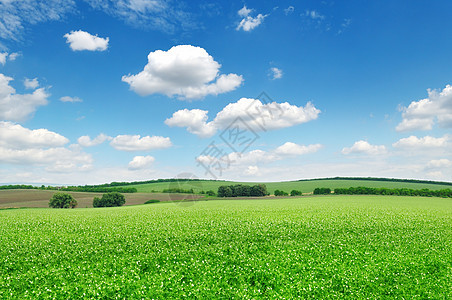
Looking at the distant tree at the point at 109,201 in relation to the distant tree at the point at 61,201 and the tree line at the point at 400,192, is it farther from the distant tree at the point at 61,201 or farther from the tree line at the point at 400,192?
the tree line at the point at 400,192

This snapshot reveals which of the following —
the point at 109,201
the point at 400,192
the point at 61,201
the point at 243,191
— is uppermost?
the point at 243,191

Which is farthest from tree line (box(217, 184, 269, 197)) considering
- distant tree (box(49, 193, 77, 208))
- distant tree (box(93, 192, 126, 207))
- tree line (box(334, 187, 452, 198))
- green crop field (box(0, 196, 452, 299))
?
green crop field (box(0, 196, 452, 299))

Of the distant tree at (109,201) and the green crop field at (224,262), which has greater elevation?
the green crop field at (224,262)

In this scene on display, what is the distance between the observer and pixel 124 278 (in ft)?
38.2

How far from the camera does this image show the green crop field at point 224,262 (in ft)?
36.8

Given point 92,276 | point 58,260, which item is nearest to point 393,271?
point 92,276

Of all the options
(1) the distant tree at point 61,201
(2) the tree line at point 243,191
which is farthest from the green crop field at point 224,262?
(2) the tree line at point 243,191

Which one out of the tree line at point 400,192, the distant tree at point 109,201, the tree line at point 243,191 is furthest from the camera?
the tree line at point 243,191

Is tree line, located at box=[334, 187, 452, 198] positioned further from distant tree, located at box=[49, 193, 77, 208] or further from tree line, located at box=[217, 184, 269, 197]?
distant tree, located at box=[49, 193, 77, 208]

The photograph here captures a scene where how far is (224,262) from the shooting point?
1329 centimetres

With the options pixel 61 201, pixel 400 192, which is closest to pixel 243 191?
pixel 400 192

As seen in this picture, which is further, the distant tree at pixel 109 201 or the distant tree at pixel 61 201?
the distant tree at pixel 109 201

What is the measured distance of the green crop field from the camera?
1120 cm

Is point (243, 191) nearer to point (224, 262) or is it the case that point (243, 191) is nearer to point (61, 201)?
point (61, 201)
